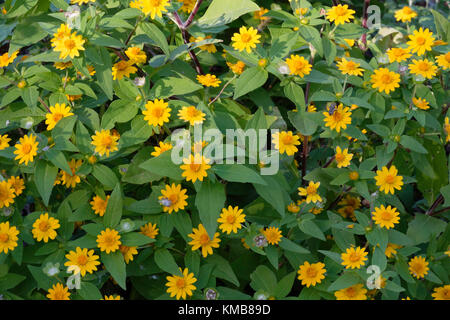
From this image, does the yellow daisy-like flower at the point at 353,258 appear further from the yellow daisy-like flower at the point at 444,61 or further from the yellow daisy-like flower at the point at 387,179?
the yellow daisy-like flower at the point at 444,61

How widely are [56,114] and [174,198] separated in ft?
1.49

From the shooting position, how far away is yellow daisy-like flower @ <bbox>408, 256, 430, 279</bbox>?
5.08 feet

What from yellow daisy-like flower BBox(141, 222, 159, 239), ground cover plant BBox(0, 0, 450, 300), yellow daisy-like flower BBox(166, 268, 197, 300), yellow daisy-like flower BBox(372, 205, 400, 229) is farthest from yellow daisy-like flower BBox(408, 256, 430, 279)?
yellow daisy-like flower BBox(141, 222, 159, 239)

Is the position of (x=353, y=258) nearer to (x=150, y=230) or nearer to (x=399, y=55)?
(x=150, y=230)

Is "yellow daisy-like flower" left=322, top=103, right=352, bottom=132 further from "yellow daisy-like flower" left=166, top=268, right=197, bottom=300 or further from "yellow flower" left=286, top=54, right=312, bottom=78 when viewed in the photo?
"yellow daisy-like flower" left=166, top=268, right=197, bottom=300

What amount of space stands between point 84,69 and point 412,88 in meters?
1.09

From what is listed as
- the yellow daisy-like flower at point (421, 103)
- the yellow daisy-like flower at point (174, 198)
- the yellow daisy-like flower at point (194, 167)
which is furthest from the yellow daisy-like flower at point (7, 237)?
the yellow daisy-like flower at point (421, 103)

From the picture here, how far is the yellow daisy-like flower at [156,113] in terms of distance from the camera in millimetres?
1522

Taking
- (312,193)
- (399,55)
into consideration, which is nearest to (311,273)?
(312,193)

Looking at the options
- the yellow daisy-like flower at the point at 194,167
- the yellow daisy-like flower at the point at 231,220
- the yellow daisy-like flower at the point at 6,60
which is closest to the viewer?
the yellow daisy-like flower at the point at 194,167

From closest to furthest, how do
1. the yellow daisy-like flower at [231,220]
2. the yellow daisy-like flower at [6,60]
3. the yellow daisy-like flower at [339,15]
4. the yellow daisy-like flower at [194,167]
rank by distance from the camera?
the yellow daisy-like flower at [194,167], the yellow daisy-like flower at [231,220], the yellow daisy-like flower at [6,60], the yellow daisy-like flower at [339,15]

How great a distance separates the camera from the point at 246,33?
5.29 ft
